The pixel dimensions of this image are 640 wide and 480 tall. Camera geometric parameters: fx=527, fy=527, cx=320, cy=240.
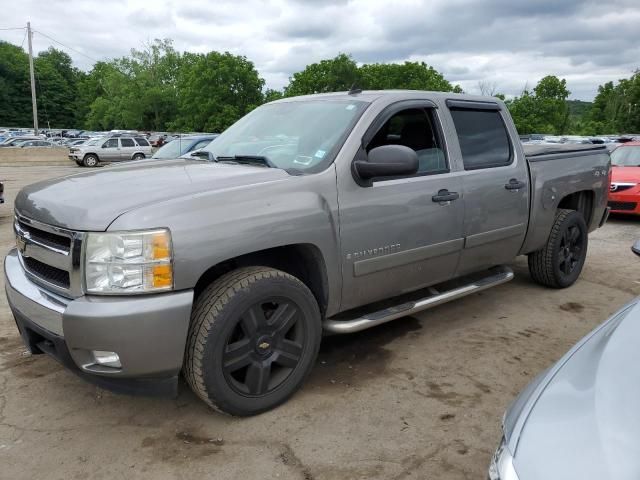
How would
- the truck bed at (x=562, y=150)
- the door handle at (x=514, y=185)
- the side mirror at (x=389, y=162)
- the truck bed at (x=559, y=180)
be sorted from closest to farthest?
1. the side mirror at (x=389, y=162)
2. the door handle at (x=514, y=185)
3. the truck bed at (x=559, y=180)
4. the truck bed at (x=562, y=150)

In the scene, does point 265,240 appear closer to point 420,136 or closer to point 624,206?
point 420,136

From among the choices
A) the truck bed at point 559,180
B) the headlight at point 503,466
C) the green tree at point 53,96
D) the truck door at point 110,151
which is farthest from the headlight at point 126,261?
the green tree at point 53,96

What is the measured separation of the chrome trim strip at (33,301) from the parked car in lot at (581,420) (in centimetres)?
204

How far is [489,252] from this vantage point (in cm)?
425

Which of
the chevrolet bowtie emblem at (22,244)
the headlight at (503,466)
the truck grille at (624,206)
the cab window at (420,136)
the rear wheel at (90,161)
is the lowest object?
the rear wheel at (90,161)

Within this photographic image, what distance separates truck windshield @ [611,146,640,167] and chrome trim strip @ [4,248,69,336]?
1074 cm

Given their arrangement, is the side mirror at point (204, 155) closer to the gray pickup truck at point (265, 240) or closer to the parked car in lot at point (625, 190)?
the gray pickup truck at point (265, 240)

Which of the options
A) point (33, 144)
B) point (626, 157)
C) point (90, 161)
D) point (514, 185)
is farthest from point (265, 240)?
point (33, 144)

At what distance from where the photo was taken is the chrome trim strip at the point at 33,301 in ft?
8.36

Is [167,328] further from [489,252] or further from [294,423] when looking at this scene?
[489,252]

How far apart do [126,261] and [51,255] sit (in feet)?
1.74

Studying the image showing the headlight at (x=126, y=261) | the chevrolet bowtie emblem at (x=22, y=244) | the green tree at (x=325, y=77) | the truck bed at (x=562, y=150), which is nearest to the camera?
the headlight at (x=126, y=261)

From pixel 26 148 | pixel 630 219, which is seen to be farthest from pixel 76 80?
pixel 630 219

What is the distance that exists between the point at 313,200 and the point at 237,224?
523 millimetres
